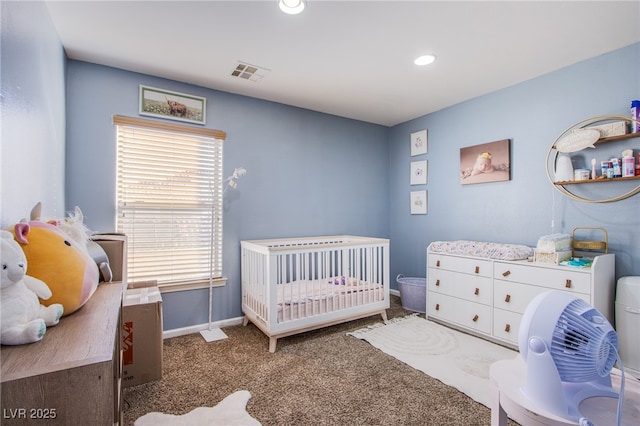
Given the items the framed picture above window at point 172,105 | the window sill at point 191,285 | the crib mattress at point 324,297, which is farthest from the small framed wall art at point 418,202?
the framed picture above window at point 172,105

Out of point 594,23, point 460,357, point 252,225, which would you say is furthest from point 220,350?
point 594,23

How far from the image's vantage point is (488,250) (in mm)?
2744

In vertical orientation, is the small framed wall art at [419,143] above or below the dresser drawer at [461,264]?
above

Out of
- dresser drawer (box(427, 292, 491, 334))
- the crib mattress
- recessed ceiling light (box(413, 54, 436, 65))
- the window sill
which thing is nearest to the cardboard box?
the window sill

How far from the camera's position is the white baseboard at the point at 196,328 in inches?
107

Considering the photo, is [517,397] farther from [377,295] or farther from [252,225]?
[252,225]

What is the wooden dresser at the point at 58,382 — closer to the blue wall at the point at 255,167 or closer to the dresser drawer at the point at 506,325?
the blue wall at the point at 255,167

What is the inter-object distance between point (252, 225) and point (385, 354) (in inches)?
67.9

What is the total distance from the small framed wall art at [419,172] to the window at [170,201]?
233 centimetres

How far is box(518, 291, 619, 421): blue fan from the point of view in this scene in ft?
3.12

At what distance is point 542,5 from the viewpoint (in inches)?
70.0

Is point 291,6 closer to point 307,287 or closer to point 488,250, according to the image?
point 307,287

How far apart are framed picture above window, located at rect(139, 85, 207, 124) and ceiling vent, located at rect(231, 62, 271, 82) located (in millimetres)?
476

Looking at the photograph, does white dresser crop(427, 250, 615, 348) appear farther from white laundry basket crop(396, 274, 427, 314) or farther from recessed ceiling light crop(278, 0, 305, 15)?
recessed ceiling light crop(278, 0, 305, 15)
